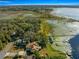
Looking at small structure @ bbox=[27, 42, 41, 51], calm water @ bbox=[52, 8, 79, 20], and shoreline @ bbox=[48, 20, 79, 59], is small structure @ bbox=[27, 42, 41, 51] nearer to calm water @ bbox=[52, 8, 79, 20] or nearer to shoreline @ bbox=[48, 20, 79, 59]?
shoreline @ bbox=[48, 20, 79, 59]

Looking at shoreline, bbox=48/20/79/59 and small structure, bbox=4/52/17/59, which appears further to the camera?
shoreline, bbox=48/20/79/59

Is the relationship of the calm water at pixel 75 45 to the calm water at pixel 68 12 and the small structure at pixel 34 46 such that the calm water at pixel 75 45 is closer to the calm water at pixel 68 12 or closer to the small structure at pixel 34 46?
the small structure at pixel 34 46

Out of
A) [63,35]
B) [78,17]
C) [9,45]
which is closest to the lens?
[9,45]

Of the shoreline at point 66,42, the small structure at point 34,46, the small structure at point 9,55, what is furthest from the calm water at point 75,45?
A: the small structure at point 9,55

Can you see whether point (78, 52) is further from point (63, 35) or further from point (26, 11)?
point (26, 11)

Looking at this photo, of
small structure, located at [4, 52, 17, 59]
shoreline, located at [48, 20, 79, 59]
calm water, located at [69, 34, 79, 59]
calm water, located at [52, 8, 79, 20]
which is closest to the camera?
small structure, located at [4, 52, 17, 59]

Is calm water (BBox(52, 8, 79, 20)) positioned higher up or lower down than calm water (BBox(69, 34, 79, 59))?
higher up

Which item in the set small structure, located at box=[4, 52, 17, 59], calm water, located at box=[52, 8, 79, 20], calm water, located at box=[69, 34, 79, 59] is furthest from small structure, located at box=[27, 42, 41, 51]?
calm water, located at box=[52, 8, 79, 20]

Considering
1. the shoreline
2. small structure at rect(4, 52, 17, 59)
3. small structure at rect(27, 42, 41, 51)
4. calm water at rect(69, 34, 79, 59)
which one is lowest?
calm water at rect(69, 34, 79, 59)

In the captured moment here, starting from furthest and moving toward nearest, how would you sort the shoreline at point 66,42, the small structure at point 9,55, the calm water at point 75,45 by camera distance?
the shoreline at point 66,42 → the calm water at point 75,45 → the small structure at point 9,55

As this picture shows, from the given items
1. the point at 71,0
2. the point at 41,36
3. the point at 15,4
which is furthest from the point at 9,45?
the point at 71,0

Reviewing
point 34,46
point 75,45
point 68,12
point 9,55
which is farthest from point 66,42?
point 68,12
